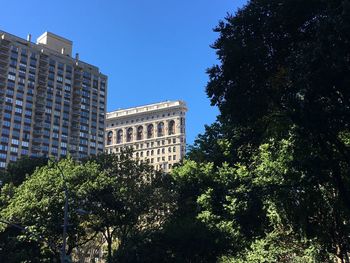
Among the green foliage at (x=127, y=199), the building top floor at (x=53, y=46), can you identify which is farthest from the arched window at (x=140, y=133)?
the green foliage at (x=127, y=199)

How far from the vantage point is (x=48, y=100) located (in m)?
143

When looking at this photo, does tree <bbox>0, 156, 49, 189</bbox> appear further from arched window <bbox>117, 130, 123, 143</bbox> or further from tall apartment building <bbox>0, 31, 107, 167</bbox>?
arched window <bbox>117, 130, 123, 143</bbox>

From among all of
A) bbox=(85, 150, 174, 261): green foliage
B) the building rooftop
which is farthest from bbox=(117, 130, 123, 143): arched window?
bbox=(85, 150, 174, 261): green foliage

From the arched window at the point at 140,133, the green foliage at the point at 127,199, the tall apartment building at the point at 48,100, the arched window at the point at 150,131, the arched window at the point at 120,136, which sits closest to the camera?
the green foliage at the point at 127,199

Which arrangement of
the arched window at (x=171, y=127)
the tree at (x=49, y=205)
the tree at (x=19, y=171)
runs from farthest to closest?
the arched window at (x=171, y=127) < the tree at (x=19, y=171) < the tree at (x=49, y=205)

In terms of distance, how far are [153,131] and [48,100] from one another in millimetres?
42425

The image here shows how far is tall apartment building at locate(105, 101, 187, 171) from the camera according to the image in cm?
16349

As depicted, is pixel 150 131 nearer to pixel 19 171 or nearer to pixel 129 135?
pixel 129 135

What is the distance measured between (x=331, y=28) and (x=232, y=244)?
770 inches

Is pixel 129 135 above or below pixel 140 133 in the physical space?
below

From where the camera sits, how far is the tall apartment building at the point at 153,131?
163 meters

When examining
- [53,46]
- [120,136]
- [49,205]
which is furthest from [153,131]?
[49,205]

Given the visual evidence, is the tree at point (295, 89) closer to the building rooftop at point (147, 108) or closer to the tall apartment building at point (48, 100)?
the tall apartment building at point (48, 100)

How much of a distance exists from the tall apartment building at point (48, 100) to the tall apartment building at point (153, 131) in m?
17.8
